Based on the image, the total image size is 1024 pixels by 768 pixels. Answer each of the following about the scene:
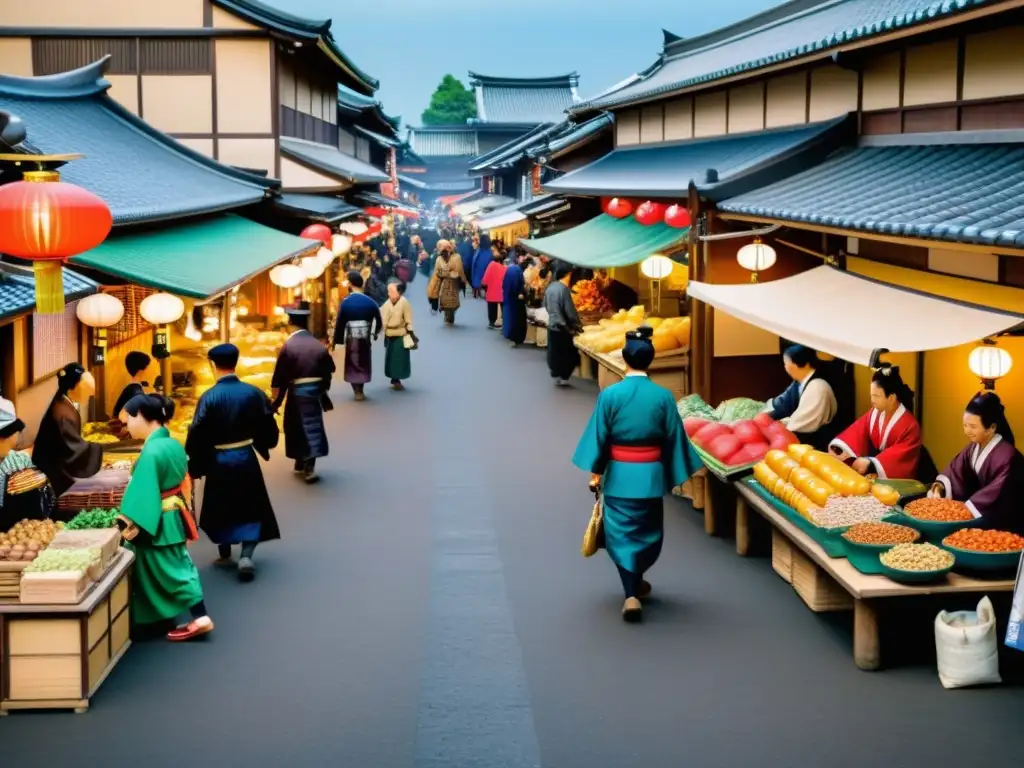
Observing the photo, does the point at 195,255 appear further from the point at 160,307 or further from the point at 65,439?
the point at 65,439

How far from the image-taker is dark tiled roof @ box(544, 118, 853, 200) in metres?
14.3

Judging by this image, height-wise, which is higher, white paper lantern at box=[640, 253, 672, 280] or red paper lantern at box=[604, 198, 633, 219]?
red paper lantern at box=[604, 198, 633, 219]

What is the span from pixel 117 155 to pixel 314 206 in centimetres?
785

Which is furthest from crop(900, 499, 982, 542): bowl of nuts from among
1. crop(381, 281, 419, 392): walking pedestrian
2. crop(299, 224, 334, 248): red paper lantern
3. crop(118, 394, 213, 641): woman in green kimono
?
crop(299, 224, 334, 248): red paper lantern

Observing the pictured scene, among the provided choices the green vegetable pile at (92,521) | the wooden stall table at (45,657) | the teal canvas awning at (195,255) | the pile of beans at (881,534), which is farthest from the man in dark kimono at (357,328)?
→ the wooden stall table at (45,657)

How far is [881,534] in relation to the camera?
835 centimetres

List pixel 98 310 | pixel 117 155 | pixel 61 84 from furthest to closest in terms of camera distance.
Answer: pixel 61 84 < pixel 117 155 < pixel 98 310

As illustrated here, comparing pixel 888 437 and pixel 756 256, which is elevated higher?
pixel 756 256

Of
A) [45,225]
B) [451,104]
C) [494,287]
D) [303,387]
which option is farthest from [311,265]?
[451,104]

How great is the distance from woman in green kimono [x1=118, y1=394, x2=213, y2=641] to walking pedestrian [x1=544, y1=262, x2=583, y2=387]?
13.5 m

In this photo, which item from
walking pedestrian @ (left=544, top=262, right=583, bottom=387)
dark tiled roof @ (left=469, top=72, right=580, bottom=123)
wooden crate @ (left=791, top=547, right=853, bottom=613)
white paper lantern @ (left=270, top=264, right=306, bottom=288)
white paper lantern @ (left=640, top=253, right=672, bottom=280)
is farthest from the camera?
dark tiled roof @ (left=469, top=72, right=580, bottom=123)

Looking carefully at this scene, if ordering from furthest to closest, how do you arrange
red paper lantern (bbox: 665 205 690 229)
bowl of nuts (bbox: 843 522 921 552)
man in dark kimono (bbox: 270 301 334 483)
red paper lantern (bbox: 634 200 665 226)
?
red paper lantern (bbox: 634 200 665 226)
red paper lantern (bbox: 665 205 690 229)
man in dark kimono (bbox: 270 301 334 483)
bowl of nuts (bbox: 843 522 921 552)

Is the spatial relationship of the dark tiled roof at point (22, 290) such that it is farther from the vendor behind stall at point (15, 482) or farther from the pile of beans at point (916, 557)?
the pile of beans at point (916, 557)

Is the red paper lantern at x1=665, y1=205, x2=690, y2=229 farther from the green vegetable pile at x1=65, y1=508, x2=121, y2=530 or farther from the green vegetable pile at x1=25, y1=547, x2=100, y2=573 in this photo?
the green vegetable pile at x1=25, y1=547, x2=100, y2=573
